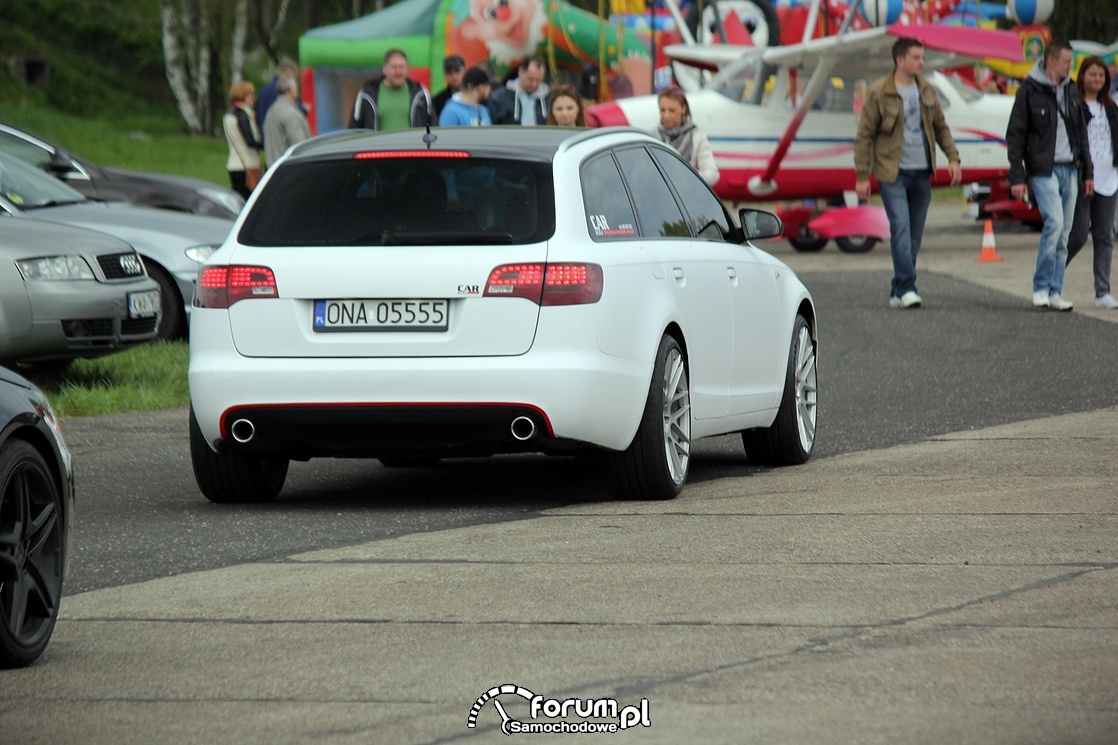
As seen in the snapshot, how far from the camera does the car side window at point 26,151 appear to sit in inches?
628

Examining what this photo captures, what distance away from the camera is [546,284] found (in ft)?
25.0

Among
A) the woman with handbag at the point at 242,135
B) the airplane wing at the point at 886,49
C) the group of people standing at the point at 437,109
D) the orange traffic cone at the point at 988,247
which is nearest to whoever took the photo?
the group of people standing at the point at 437,109

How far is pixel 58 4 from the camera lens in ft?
258

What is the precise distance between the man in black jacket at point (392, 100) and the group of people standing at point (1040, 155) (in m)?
3.91

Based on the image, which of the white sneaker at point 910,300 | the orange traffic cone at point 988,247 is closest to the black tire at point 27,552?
the white sneaker at point 910,300

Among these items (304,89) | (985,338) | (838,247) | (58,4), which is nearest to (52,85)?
(58,4)

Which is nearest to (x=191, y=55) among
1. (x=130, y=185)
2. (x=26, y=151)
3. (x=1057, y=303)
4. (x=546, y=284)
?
(x=130, y=185)

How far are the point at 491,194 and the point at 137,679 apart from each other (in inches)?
131

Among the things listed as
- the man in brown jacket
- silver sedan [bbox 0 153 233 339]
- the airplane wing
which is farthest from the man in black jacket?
the airplane wing

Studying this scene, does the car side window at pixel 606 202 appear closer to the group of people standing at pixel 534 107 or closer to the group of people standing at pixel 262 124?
the group of people standing at pixel 534 107

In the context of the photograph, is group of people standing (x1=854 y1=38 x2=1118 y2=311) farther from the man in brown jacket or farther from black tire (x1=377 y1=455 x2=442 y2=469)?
black tire (x1=377 y1=455 x2=442 y2=469)

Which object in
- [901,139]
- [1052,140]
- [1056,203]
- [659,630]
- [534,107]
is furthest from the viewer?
[901,139]

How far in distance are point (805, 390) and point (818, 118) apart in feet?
57.3

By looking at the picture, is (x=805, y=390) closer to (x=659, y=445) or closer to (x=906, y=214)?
(x=659, y=445)
